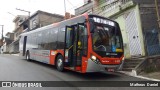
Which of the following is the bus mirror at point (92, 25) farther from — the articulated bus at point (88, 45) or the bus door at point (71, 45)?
the bus door at point (71, 45)

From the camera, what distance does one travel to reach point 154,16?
56.4 feet

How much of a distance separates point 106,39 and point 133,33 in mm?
7142

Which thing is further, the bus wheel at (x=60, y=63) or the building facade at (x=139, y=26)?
the building facade at (x=139, y=26)

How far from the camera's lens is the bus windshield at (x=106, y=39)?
9959 millimetres

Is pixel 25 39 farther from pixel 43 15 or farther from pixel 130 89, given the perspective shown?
pixel 43 15

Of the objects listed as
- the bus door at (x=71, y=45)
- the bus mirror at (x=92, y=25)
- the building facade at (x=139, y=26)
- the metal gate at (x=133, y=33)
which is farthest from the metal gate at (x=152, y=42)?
the bus mirror at (x=92, y=25)

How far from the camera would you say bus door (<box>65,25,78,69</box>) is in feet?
35.8

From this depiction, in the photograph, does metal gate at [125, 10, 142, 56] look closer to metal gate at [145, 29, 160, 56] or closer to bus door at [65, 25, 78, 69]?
metal gate at [145, 29, 160, 56]

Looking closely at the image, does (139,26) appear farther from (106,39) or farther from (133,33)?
(106,39)

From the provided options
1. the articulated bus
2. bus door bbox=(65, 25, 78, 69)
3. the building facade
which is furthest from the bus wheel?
the building facade

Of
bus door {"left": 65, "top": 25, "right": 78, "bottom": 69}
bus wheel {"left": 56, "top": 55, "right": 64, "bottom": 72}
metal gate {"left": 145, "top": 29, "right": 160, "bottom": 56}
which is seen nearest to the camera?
bus door {"left": 65, "top": 25, "right": 78, "bottom": 69}

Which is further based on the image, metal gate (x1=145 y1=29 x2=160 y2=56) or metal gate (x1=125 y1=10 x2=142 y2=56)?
metal gate (x1=125 y1=10 x2=142 y2=56)

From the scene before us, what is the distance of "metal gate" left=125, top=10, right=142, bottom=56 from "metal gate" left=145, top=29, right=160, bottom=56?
0.67 metres

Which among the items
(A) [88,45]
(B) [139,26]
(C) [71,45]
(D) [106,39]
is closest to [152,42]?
(B) [139,26]
